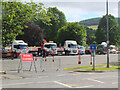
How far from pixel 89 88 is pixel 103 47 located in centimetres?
4944

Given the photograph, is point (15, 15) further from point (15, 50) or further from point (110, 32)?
point (110, 32)

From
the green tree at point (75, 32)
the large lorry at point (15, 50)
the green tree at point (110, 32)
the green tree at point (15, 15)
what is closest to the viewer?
the green tree at point (15, 15)

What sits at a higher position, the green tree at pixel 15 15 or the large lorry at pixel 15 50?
the green tree at pixel 15 15

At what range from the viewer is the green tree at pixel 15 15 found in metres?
15.8

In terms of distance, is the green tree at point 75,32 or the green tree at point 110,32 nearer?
the green tree at point 75,32

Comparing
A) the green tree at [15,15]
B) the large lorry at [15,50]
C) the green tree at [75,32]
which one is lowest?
the large lorry at [15,50]

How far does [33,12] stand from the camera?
1641 cm

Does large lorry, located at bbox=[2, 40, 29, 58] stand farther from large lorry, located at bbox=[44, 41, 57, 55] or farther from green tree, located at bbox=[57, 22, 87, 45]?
green tree, located at bbox=[57, 22, 87, 45]

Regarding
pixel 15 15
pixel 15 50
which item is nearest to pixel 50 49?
pixel 15 50

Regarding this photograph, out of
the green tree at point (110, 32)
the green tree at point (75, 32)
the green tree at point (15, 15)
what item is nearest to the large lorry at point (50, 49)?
the green tree at point (75, 32)

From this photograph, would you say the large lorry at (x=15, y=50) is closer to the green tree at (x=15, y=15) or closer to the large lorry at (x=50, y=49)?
the large lorry at (x=50, y=49)

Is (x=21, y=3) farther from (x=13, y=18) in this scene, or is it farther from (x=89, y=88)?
(x=89, y=88)

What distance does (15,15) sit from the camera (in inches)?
645


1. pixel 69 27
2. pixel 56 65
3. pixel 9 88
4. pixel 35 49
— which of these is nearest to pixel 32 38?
pixel 69 27
